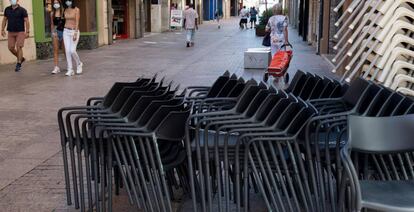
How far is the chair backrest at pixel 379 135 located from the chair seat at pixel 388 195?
19cm

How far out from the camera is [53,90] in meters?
9.59

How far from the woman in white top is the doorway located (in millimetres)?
13722

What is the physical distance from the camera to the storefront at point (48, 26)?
14.8 metres

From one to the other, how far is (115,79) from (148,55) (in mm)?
5485

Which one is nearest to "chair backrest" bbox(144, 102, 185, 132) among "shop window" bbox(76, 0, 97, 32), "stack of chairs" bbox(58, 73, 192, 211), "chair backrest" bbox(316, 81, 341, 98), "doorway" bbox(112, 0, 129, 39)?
"stack of chairs" bbox(58, 73, 192, 211)

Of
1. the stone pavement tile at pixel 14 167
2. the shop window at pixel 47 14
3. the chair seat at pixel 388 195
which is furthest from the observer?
the shop window at pixel 47 14

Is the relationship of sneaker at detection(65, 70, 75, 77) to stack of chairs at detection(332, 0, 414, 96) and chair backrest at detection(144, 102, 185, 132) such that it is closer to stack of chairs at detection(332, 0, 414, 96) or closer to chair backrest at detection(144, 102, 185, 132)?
stack of chairs at detection(332, 0, 414, 96)

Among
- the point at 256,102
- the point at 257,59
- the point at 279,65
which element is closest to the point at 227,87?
the point at 256,102

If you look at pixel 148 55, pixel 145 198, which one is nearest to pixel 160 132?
pixel 145 198

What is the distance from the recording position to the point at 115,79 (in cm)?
1109

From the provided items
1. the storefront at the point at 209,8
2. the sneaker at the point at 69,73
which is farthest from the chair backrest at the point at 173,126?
the storefront at the point at 209,8

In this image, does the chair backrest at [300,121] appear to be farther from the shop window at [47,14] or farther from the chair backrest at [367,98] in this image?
the shop window at [47,14]

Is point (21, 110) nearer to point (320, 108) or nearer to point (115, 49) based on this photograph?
point (320, 108)

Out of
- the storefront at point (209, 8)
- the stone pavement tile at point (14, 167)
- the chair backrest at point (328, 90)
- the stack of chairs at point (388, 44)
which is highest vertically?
the storefront at point (209, 8)
